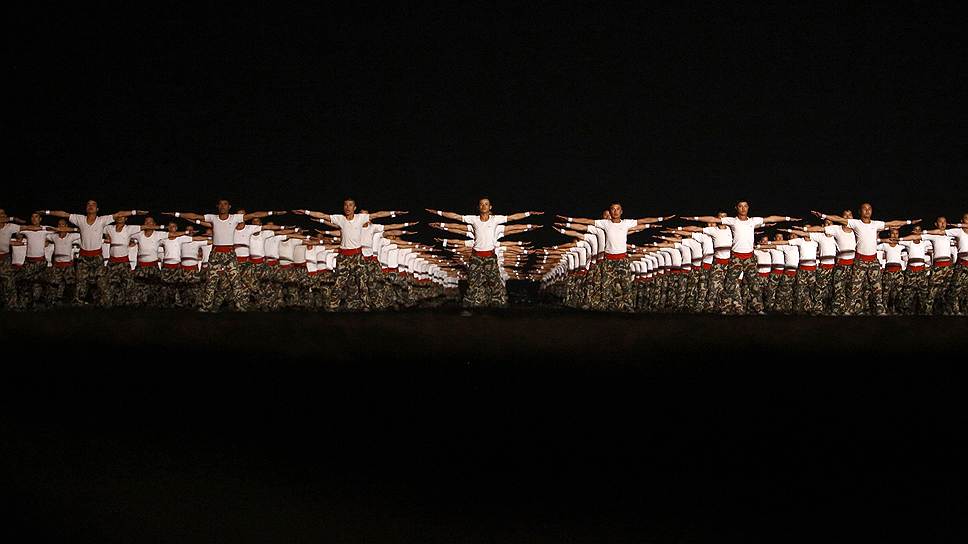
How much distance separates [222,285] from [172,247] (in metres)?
5.82

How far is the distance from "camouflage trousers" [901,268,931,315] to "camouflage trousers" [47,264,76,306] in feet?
47.6

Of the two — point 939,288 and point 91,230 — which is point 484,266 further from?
point 939,288

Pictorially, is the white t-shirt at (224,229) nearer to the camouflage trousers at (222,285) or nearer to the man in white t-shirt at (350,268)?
the camouflage trousers at (222,285)

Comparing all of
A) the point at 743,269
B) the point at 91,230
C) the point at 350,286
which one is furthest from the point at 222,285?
the point at 743,269

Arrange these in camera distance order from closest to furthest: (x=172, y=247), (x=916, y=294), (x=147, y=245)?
(x=916, y=294) → (x=147, y=245) → (x=172, y=247)

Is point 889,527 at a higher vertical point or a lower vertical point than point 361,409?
lower

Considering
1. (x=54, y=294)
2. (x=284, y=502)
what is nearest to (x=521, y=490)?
(x=284, y=502)

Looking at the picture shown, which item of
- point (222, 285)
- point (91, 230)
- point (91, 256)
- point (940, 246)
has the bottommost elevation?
point (222, 285)

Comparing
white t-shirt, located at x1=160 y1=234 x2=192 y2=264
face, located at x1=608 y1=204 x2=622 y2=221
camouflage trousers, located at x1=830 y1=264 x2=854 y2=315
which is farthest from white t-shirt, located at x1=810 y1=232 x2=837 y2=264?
white t-shirt, located at x1=160 y1=234 x2=192 y2=264

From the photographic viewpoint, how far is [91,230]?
51.6 ft

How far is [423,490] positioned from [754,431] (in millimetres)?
2500

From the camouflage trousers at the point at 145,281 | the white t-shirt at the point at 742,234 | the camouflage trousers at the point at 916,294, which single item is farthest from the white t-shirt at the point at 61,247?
the camouflage trousers at the point at 916,294

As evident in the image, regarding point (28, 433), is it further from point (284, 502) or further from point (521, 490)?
point (521, 490)

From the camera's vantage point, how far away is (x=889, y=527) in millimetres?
6898
